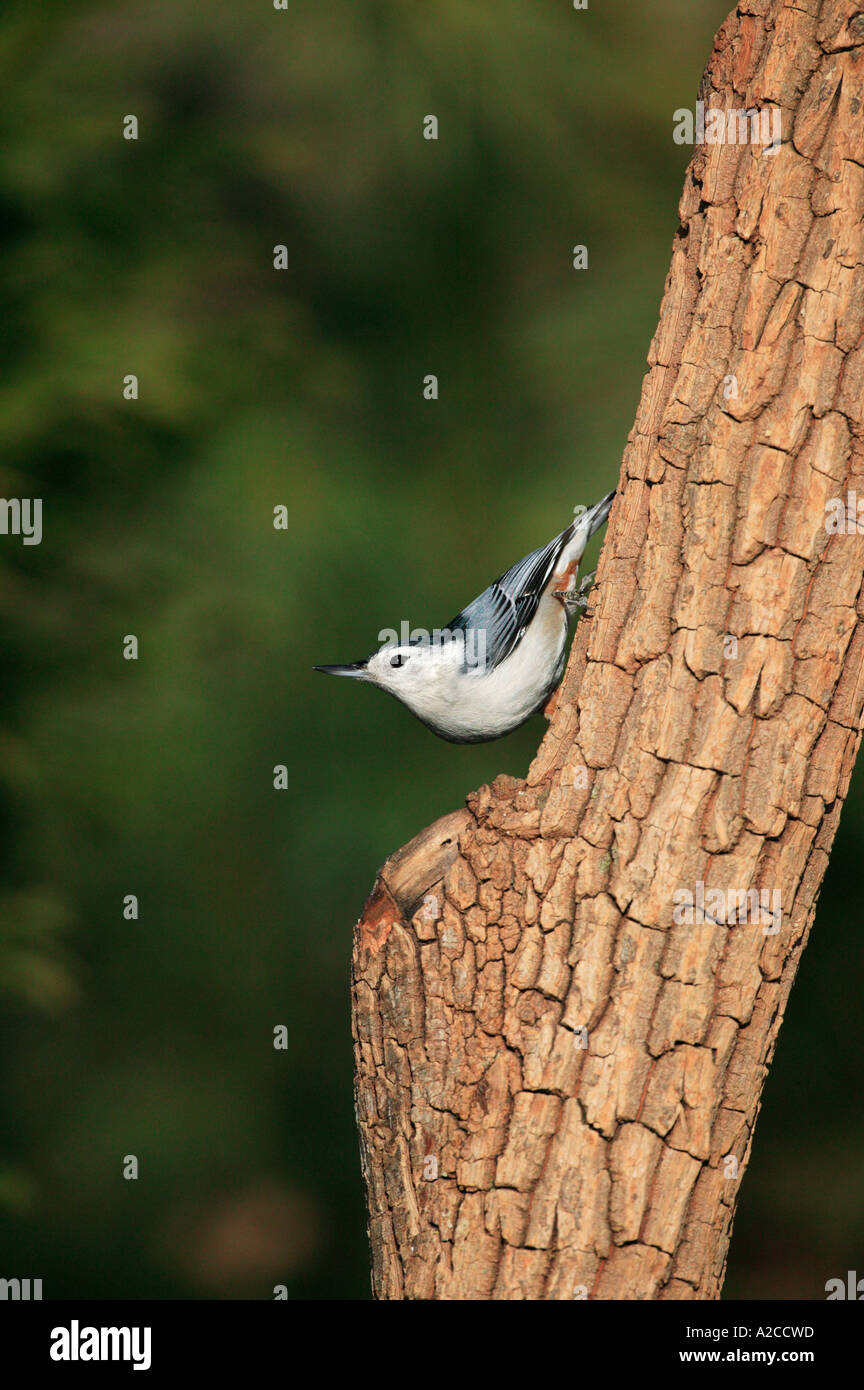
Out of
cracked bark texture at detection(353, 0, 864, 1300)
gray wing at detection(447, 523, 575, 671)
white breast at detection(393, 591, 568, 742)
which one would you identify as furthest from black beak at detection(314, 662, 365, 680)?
cracked bark texture at detection(353, 0, 864, 1300)

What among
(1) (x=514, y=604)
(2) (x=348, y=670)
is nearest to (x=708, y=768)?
(1) (x=514, y=604)

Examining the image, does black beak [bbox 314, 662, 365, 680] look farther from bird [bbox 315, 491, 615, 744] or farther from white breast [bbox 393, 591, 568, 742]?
white breast [bbox 393, 591, 568, 742]

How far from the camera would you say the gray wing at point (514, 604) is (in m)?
2.79

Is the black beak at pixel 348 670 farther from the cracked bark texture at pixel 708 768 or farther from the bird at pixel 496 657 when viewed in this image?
the cracked bark texture at pixel 708 768

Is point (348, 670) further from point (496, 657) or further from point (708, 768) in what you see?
point (708, 768)

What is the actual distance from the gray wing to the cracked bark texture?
38.5 inches

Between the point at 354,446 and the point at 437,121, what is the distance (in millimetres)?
1016

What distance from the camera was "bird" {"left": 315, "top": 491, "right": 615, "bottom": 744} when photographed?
2762 millimetres

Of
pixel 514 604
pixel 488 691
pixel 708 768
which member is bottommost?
pixel 708 768

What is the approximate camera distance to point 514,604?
283 centimetres

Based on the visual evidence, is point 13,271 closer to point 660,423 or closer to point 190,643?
point 190,643

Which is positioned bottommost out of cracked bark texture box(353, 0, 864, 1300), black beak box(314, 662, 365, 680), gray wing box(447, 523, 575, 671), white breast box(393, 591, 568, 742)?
cracked bark texture box(353, 0, 864, 1300)

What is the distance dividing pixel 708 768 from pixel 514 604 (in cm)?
119

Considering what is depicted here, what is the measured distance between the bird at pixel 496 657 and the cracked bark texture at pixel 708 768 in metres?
0.96
